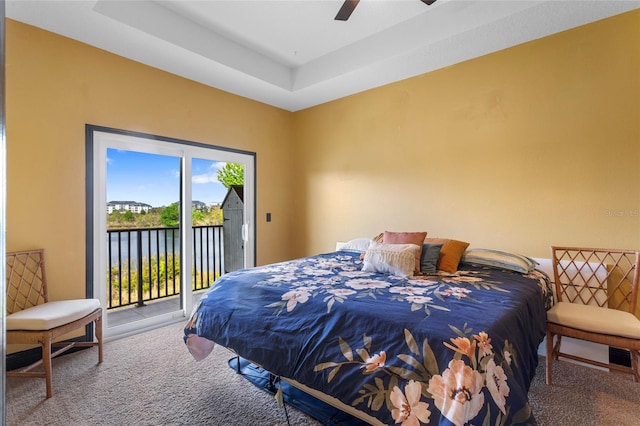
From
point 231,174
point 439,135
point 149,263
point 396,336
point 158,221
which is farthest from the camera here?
point 231,174

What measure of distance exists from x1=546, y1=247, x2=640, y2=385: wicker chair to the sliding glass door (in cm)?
340

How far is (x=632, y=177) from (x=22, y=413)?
459 cm

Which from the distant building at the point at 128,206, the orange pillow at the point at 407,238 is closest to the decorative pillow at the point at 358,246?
the orange pillow at the point at 407,238

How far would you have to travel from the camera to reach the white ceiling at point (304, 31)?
237 cm

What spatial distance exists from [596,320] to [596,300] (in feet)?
2.01

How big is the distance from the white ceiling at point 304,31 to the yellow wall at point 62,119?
180 millimetres

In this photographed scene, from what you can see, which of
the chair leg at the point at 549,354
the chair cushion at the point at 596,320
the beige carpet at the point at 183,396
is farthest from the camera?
the chair leg at the point at 549,354

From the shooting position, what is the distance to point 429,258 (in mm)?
2502

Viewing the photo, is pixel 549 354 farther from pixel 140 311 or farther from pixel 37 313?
pixel 140 311

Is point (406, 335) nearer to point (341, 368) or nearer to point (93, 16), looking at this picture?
point (341, 368)

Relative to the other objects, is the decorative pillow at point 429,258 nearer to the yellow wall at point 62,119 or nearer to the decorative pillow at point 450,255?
the decorative pillow at point 450,255

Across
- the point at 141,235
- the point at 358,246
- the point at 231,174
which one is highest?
the point at 231,174

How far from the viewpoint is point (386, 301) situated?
1620 millimetres

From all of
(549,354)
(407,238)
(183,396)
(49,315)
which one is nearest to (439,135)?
(407,238)
